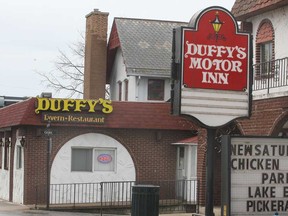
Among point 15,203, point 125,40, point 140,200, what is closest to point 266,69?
point 140,200

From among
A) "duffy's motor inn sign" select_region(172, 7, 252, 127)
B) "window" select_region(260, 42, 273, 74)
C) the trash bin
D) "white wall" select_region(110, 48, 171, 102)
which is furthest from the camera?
"white wall" select_region(110, 48, 171, 102)

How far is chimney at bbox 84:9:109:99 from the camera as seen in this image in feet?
131

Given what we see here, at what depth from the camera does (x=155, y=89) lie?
1560 inches

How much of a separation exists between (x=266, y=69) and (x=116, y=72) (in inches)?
739

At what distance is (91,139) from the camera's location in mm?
31766

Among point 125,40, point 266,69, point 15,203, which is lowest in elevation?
point 15,203

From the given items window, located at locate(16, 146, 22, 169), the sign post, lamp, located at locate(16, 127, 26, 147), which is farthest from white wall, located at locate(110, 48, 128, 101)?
the sign post

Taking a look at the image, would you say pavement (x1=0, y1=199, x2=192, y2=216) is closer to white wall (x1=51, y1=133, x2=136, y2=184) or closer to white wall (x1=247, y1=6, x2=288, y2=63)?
white wall (x1=51, y1=133, x2=136, y2=184)

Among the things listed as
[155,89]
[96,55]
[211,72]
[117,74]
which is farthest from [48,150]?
[211,72]

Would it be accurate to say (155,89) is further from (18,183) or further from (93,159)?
(18,183)

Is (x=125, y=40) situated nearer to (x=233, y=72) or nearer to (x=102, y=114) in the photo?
(x=102, y=114)

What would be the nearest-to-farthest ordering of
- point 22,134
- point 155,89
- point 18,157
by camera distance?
1. point 22,134
2. point 18,157
3. point 155,89

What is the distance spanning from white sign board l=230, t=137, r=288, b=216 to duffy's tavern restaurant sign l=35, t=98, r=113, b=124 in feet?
52.8

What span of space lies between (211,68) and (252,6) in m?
10.7
